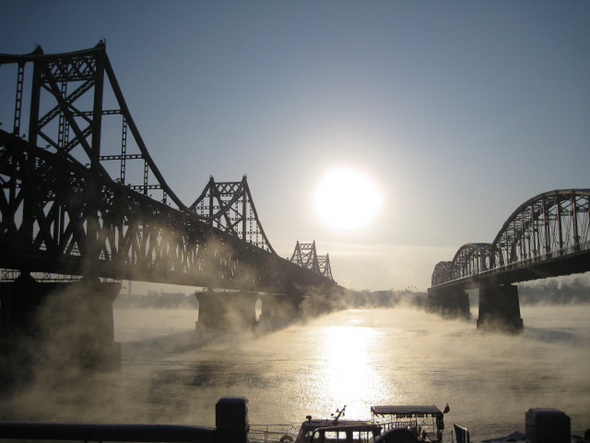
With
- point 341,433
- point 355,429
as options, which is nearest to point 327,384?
point 341,433

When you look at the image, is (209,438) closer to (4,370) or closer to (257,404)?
(257,404)

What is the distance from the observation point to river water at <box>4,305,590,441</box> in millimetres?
29297

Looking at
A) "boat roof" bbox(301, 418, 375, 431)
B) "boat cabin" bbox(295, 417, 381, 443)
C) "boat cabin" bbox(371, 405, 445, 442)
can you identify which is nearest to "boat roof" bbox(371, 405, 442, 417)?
"boat cabin" bbox(371, 405, 445, 442)

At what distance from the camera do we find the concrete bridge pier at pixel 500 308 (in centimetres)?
8950

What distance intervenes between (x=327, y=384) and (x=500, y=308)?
61059mm

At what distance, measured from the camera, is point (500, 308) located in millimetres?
91875

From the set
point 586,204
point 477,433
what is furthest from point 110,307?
point 586,204

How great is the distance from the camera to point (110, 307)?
39562mm

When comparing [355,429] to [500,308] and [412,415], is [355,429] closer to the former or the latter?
[412,415]

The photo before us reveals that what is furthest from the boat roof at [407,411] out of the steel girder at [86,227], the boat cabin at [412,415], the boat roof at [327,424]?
the steel girder at [86,227]

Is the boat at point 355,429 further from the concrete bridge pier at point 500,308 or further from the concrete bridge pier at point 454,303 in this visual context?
the concrete bridge pier at point 454,303

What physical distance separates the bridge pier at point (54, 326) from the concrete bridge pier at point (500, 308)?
72.0 metres

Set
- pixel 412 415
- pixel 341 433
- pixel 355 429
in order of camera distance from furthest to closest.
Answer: pixel 412 415
pixel 341 433
pixel 355 429

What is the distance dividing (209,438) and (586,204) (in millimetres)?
64719
